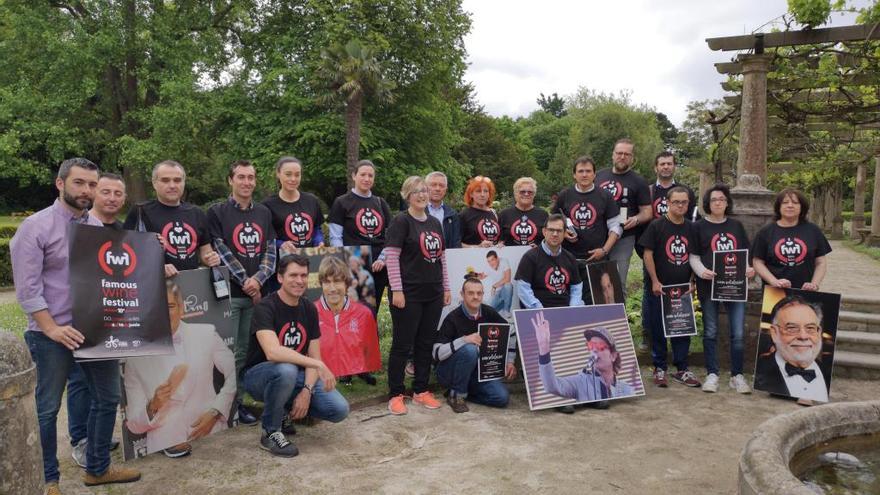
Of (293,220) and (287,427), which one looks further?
(293,220)

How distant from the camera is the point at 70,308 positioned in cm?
380

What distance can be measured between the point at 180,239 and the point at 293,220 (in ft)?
3.84

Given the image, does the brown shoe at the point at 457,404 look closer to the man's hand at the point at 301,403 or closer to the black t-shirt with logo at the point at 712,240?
the man's hand at the point at 301,403

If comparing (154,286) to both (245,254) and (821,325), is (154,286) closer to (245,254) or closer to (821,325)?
(245,254)

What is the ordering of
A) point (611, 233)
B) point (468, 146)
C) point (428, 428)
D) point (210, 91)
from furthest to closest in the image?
point (468, 146)
point (210, 91)
point (611, 233)
point (428, 428)

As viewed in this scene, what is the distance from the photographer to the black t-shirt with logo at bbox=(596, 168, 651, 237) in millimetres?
7012

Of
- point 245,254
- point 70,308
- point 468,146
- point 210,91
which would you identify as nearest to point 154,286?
point 70,308

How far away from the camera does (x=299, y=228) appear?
5859 mm

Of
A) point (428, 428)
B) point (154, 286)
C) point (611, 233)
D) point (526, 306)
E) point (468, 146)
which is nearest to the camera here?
point (154, 286)

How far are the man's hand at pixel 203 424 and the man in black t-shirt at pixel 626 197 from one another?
4.48m

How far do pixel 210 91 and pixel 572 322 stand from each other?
26097 mm

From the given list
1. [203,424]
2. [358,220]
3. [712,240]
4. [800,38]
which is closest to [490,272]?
[358,220]

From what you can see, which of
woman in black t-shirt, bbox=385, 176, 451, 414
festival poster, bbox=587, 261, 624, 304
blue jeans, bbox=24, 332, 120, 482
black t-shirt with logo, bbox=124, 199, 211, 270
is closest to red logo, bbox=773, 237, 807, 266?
festival poster, bbox=587, 261, 624, 304

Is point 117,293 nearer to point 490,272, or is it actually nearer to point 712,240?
point 490,272
